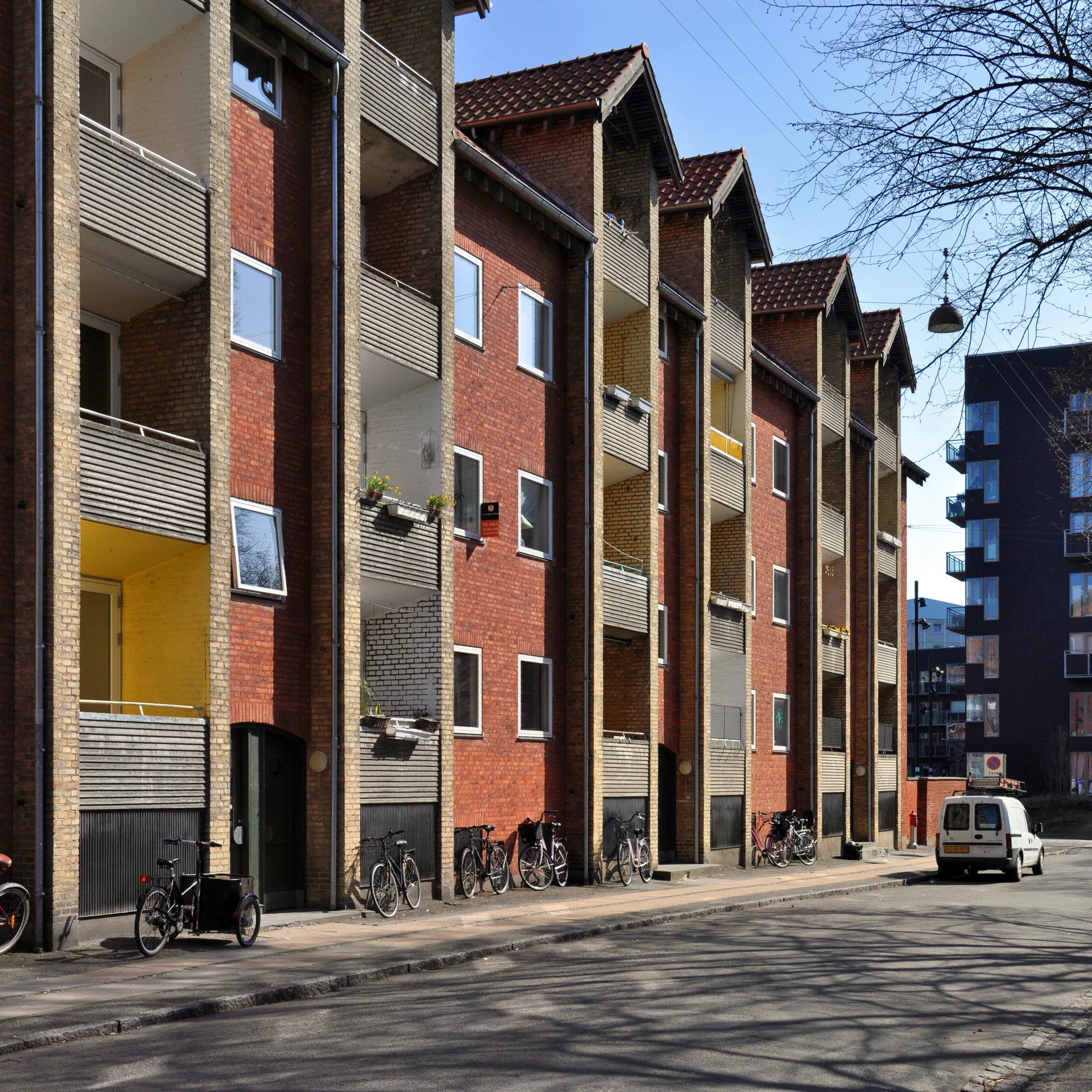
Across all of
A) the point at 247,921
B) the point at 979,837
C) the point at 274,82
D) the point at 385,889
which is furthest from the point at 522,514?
the point at 979,837

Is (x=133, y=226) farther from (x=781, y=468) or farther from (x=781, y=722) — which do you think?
(x=781, y=722)

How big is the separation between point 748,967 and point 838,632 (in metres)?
27.7

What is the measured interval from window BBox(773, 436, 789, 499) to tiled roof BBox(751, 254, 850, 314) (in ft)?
13.0

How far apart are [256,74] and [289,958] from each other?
11.1 meters

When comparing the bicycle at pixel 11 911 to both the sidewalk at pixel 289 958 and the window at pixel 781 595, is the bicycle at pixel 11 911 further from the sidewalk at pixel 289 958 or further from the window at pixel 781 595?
the window at pixel 781 595

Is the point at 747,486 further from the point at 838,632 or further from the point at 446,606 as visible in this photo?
the point at 446,606

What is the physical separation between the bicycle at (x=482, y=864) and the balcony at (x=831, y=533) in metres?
19.4

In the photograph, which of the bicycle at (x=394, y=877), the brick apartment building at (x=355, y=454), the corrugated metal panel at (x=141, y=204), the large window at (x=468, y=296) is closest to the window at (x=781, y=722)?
the brick apartment building at (x=355, y=454)

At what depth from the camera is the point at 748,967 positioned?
47.4 feet

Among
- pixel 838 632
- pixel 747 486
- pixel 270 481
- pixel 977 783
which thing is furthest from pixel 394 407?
pixel 977 783

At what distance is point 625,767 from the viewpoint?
89.8ft

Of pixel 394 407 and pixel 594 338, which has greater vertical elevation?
pixel 594 338

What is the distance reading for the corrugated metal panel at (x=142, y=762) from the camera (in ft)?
49.2

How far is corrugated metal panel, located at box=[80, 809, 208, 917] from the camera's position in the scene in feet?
49.0
